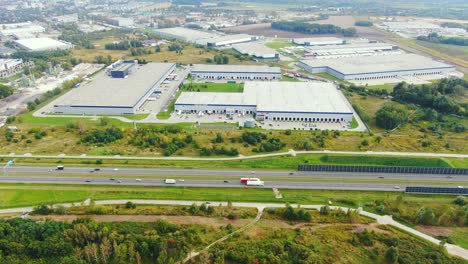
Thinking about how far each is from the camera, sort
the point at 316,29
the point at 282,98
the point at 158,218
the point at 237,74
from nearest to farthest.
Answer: the point at 158,218 < the point at 282,98 < the point at 237,74 < the point at 316,29

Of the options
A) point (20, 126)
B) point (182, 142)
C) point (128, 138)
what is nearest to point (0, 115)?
point (20, 126)

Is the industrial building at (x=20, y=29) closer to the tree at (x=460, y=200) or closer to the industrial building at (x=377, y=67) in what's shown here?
the industrial building at (x=377, y=67)

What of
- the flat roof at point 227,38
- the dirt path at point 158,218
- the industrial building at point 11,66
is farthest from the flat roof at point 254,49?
the dirt path at point 158,218

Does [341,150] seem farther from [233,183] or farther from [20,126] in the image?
[20,126]

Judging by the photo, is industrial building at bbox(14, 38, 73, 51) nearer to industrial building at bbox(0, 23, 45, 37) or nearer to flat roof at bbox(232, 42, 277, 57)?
industrial building at bbox(0, 23, 45, 37)

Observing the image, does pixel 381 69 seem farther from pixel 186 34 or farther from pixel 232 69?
pixel 186 34

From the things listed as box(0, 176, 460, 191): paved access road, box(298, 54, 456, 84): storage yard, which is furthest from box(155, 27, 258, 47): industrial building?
box(0, 176, 460, 191): paved access road

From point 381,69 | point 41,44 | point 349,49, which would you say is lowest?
point 381,69

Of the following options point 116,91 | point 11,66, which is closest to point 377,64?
point 116,91
